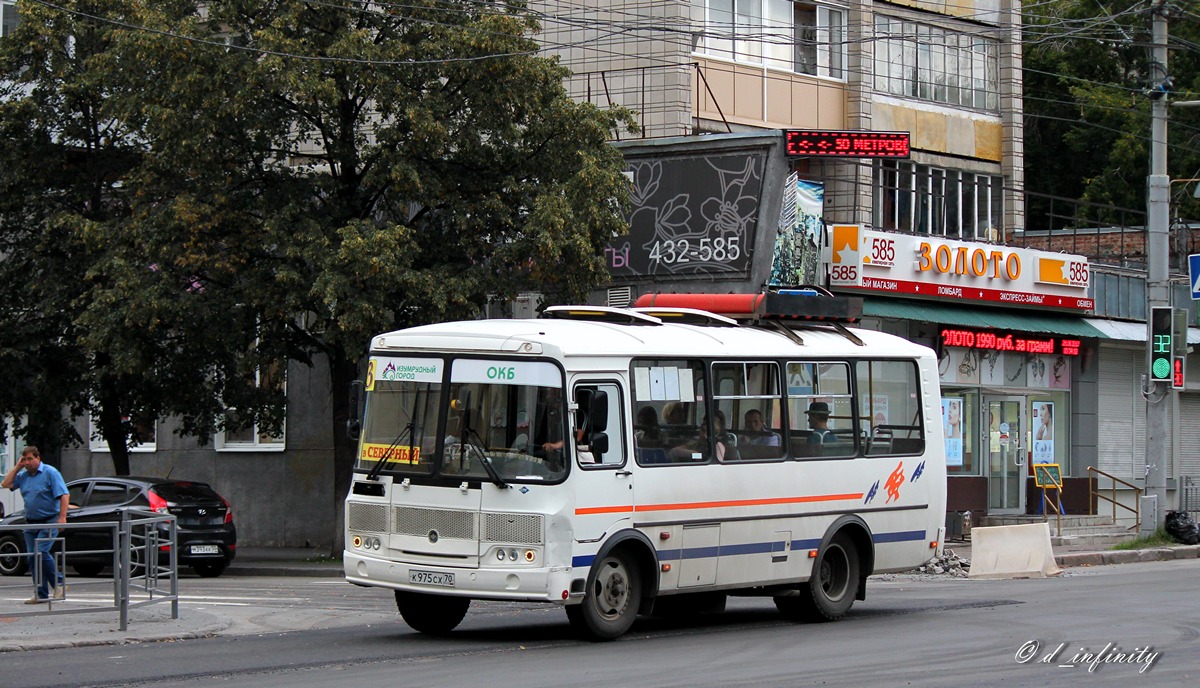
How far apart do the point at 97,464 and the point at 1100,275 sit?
73.5 feet

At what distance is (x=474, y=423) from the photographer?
44.0 feet

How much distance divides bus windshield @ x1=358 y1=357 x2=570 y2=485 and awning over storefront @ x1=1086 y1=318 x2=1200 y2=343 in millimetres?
22372

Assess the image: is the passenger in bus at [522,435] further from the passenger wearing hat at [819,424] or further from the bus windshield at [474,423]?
the passenger wearing hat at [819,424]

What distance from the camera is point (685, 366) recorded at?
47.5ft

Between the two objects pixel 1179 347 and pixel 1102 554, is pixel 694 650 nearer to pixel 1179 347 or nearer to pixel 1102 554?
pixel 1102 554

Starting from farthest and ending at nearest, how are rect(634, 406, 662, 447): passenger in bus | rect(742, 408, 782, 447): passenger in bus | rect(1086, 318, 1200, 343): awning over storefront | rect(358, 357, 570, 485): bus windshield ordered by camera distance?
rect(1086, 318, 1200, 343): awning over storefront, rect(742, 408, 782, 447): passenger in bus, rect(634, 406, 662, 447): passenger in bus, rect(358, 357, 570, 485): bus windshield

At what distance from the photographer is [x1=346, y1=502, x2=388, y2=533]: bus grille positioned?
13648 mm

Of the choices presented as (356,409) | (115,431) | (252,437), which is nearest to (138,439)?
(115,431)

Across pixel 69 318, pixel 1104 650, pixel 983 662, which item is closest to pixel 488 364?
pixel 983 662

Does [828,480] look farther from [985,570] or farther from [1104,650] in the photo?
[985,570]

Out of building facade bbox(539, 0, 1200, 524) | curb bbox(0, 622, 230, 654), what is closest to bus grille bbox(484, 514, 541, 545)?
curb bbox(0, 622, 230, 654)

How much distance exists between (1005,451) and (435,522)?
20.9 metres

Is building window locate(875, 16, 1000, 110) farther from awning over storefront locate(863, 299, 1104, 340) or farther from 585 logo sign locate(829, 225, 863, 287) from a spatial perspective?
585 logo sign locate(829, 225, 863, 287)

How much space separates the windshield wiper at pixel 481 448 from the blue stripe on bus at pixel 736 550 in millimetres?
915
